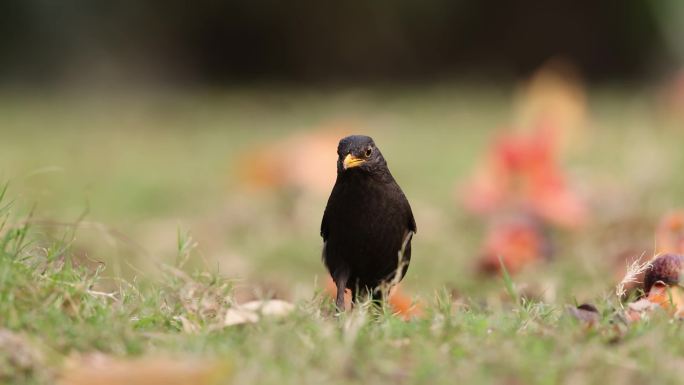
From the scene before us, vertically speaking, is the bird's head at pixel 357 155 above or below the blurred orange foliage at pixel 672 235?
above

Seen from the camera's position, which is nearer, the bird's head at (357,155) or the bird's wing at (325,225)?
the bird's head at (357,155)

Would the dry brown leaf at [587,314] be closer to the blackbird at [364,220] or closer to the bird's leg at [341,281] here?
the blackbird at [364,220]

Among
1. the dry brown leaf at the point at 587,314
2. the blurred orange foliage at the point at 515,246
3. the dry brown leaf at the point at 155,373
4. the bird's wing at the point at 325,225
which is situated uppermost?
the bird's wing at the point at 325,225

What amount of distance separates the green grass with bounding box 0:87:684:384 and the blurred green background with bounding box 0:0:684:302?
4 centimetres

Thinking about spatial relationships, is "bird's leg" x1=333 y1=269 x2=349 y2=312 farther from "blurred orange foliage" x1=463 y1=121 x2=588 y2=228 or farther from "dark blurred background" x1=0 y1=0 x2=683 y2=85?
"dark blurred background" x1=0 y1=0 x2=683 y2=85

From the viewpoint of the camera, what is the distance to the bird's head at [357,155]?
11.7ft

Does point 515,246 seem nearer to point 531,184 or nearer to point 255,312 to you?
point 531,184

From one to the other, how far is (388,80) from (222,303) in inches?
499

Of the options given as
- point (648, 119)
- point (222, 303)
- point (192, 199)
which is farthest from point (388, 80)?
point (222, 303)

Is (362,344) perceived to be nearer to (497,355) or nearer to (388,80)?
(497,355)

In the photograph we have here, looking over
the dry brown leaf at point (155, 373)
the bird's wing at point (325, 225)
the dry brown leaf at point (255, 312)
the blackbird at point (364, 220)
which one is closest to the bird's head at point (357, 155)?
the blackbird at point (364, 220)

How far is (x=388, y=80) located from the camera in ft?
51.4

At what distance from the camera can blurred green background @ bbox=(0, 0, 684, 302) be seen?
6.81m

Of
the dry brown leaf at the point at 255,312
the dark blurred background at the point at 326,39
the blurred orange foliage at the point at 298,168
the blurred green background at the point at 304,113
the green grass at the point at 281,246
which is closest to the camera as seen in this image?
the green grass at the point at 281,246
